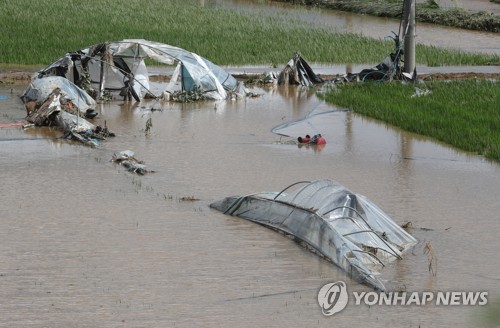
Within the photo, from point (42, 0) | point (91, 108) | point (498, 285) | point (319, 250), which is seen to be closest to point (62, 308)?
point (319, 250)

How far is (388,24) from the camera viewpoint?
27453mm

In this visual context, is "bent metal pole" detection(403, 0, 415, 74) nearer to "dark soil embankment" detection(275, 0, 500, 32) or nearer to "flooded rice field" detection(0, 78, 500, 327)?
"flooded rice field" detection(0, 78, 500, 327)

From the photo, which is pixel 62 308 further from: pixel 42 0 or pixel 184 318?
pixel 42 0

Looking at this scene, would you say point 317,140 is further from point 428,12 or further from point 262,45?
point 428,12

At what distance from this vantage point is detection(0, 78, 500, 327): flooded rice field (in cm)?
634

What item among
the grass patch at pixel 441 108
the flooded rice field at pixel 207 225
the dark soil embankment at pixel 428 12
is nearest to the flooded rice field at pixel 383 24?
the dark soil embankment at pixel 428 12

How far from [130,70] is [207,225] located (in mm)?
7078

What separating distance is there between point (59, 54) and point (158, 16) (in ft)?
22.3

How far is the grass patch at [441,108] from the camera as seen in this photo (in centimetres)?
1207

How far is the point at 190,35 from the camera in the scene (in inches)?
832

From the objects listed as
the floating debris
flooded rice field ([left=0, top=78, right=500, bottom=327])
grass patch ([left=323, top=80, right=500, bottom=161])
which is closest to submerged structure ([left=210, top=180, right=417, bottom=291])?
flooded rice field ([left=0, top=78, right=500, bottom=327])

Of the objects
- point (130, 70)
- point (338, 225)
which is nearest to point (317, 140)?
point (130, 70)

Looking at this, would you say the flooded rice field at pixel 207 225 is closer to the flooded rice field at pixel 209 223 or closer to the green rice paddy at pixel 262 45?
the flooded rice field at pixel 209 223

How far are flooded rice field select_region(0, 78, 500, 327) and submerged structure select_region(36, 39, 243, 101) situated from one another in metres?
1.35
